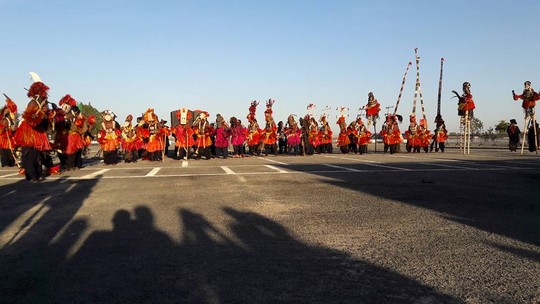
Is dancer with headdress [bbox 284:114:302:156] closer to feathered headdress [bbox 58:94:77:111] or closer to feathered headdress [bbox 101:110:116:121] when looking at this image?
feathered headdress [bbox 101:110:116:121]

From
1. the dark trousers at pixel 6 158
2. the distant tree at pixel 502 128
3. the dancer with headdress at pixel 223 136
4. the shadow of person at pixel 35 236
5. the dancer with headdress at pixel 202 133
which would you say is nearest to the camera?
the shadow of person at pixel 35 236

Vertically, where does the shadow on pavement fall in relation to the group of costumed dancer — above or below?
below

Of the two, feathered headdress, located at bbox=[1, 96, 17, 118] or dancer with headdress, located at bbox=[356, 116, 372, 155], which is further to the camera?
dancer with headdress, located at bbox=[356, 116, 372, 155]

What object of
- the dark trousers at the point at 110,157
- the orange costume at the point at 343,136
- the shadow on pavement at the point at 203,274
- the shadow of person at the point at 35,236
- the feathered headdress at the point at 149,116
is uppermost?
the feathered headdress at the point at 149,116

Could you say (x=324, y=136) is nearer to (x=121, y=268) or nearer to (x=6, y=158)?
(x=6, y=158)

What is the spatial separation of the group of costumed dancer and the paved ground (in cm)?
311

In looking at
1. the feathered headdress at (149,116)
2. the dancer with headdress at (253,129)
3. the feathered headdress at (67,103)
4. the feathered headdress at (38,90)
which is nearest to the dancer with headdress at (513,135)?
the dancer with headdress at (253,129)

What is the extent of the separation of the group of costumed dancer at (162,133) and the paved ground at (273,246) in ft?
10.2

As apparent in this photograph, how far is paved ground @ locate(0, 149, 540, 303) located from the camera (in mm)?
2998

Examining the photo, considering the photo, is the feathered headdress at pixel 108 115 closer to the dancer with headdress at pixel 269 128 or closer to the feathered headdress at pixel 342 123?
the dancer with headdress at pixel 269 128

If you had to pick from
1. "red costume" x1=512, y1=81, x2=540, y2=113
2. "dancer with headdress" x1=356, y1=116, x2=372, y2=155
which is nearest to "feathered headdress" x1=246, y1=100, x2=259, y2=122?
"dancer with headdress" x1=356, y1=116, x2=372, y2=155

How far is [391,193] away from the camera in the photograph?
7.63 m

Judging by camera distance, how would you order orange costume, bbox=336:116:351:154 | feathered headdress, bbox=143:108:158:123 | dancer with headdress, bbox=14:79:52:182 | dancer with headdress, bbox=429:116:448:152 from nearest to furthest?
dancer with headdress, bbox=14:79:52:182
feathered headdress, bbox=143:108:158:123
orange costume, bbox=336:116:351:154
dancer with headdress, bbox=429:116:448:152

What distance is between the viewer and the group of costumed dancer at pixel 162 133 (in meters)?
10.7
